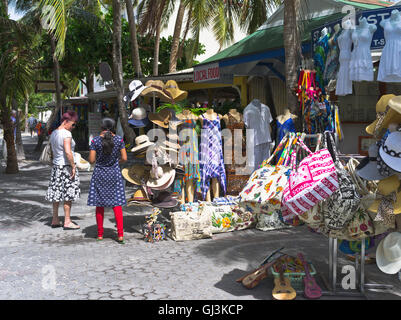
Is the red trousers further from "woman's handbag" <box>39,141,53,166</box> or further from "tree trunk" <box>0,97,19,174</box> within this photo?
"tree trunk" <box>0,97,19,174</box>

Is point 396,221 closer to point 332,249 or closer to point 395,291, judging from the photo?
point 332,249

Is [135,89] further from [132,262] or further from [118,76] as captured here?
[132,262]

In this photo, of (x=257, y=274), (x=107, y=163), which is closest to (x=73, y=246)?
(x=107, y=163)

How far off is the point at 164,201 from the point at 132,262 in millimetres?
1485

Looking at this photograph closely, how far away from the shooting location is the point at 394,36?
15.4 ft

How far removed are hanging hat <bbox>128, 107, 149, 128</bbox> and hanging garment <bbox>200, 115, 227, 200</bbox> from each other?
0.98 meters

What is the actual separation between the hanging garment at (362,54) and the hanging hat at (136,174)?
10.7 ft

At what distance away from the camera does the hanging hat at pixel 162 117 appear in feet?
22.8

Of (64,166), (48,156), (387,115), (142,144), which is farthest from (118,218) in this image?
(387,115)

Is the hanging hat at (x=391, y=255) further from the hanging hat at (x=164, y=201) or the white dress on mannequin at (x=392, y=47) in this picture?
the hanging hat at (x=164, y=201)

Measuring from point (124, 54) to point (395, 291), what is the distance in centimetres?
1760

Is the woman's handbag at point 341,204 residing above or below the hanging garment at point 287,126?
below

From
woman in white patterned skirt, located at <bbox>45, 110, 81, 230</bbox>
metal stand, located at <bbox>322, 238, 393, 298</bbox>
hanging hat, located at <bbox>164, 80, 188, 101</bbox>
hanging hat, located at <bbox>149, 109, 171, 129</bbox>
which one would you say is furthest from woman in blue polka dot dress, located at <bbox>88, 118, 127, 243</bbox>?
metal stand, located at <bbox>322, 238, 393, 298</bbox>

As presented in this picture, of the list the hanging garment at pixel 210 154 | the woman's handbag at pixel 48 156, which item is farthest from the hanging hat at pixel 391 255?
the woman's handbag at pixel 48 156
